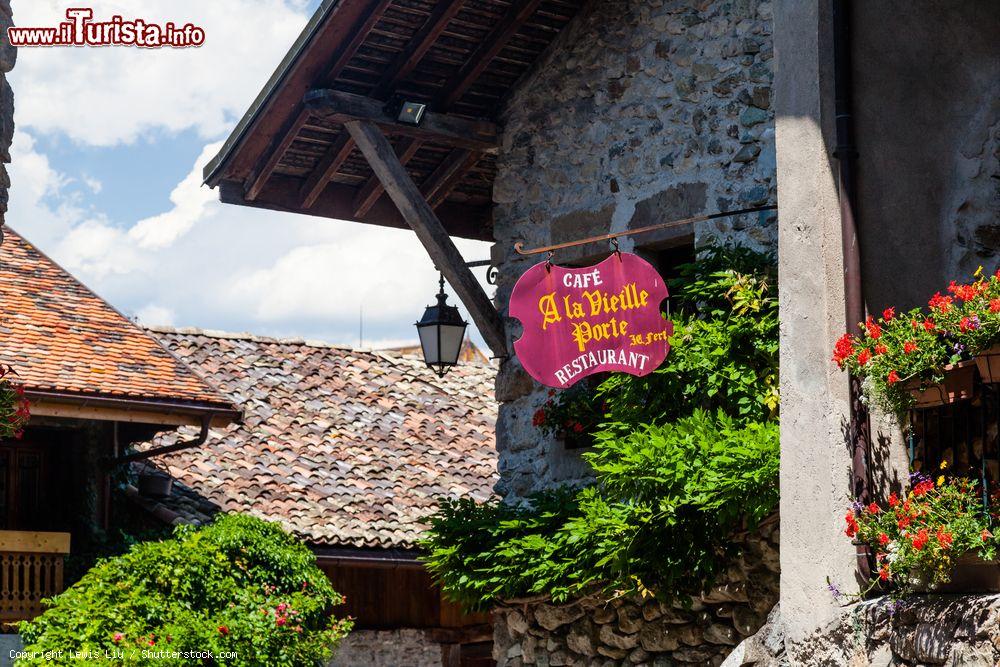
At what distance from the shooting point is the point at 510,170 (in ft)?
33.1

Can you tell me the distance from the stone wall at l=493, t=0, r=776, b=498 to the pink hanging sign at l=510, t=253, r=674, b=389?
2.87 ft

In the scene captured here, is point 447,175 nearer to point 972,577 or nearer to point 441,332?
point 441,332

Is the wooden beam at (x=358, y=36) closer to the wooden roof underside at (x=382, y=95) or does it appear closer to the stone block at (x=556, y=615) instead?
the wooden roof underside at (x=382, y=95)

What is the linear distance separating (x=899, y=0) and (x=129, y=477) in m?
8.61

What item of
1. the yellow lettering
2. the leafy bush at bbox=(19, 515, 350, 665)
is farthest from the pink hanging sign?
the leafy bush at bbox=(19, 515, 350, 665)

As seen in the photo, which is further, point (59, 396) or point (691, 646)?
point (59, 396)

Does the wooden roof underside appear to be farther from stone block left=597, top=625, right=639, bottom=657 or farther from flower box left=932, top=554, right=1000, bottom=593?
flower box left=932, top=554, right=1000, bottom=593

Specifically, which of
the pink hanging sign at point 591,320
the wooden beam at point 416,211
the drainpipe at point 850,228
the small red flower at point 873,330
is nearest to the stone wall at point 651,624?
the pink hanging sign at point 591,320

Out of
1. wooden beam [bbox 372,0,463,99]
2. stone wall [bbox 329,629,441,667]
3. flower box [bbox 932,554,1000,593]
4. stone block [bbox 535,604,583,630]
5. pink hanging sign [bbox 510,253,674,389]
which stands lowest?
stone wall [bbox 329,629,441,667]

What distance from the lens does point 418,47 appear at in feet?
31.6

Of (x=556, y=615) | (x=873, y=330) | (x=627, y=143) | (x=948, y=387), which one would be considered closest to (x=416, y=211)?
(x=627, y=143)

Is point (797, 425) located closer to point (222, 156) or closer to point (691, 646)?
point (691, 646)

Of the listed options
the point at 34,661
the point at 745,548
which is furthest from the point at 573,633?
the point at 34,661

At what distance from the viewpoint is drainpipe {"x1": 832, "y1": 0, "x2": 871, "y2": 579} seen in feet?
19.7
